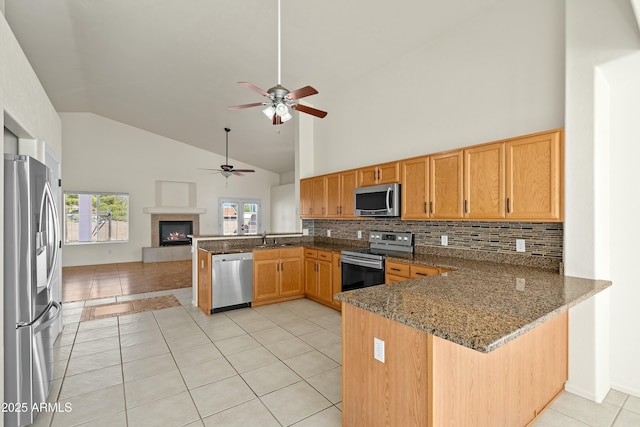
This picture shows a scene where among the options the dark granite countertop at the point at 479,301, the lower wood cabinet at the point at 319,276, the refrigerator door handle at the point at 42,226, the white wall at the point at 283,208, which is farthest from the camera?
the white wall at the point at 283,208

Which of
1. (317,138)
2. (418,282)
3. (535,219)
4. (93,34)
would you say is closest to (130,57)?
(93,34)

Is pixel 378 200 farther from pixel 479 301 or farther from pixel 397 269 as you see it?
pixel 479 301

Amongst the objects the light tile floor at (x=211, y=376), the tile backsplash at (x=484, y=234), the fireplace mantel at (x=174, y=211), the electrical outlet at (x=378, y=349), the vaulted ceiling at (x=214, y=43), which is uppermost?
the vaulted ceiling at (x=214, y=43)

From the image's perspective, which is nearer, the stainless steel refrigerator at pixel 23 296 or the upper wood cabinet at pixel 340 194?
the stainless steel refrigerator at pixel 23 296

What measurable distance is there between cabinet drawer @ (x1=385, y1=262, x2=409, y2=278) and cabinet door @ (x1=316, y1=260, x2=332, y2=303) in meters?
1.11

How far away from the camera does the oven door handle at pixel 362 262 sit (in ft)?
11.8

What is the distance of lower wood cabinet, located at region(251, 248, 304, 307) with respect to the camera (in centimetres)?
454

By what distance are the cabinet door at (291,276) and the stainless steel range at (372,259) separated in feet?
3.22

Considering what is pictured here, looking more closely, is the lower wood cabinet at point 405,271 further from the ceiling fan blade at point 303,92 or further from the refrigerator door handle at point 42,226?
the refrigerator door handle at point 42,226

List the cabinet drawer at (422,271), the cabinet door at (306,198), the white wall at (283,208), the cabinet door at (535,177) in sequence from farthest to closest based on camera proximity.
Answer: the white wall at (283,208), the cabinet door at (306,198), the cabinet drawer at (422,271), the cabinet door at (535,177)

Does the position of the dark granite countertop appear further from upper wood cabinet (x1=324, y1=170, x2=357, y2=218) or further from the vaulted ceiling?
the vaulted ceiling

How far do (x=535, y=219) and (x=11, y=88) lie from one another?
3987 mm

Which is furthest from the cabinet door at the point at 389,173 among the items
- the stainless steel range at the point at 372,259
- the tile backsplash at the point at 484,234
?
the stainless steel range at the point at 372,259

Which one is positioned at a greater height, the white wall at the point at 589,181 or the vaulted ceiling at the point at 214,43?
the vaulted ceiling at the point at 214,43
